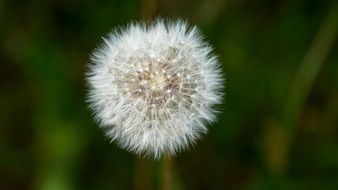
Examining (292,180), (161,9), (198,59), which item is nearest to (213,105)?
(198,59)

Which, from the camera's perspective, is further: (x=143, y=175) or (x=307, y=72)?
(x=307, y=72)

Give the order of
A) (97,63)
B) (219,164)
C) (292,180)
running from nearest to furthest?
(97,63), (292,180), (219,164)

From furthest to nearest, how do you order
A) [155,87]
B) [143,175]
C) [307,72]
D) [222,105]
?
[307,72]
[222,105]
[143,175]
[155,87]

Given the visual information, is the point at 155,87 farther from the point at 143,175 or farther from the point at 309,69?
the point at 309,69

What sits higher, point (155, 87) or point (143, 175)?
point (155, 87)

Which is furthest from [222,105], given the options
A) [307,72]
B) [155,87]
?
[155,87]

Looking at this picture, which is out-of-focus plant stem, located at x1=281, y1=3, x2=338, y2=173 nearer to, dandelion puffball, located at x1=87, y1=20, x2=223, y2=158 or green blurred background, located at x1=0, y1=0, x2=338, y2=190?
green blurred background, located at x1=0, y1=0, x2=338, y2=190

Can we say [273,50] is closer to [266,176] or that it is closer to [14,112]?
[266,176]
